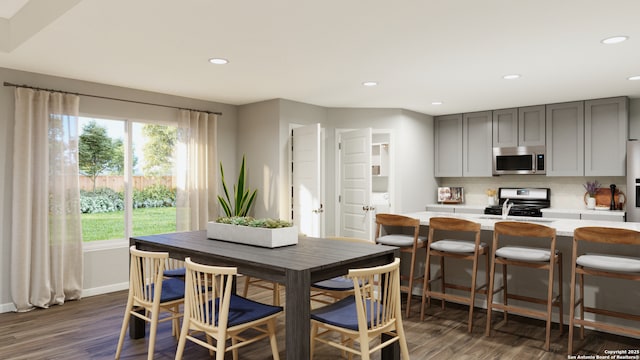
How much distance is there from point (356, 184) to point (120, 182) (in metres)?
3.02

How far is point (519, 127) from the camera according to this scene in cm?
621

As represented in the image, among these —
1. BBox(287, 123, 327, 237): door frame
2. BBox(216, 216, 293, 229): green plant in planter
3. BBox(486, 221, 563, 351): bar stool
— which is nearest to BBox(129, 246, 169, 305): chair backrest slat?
BBox(216, 216, 293, 229): green plant in planter

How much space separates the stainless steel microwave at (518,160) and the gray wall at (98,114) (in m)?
3.95

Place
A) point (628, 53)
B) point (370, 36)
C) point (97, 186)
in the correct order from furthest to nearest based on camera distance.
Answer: point (97, 186), point (628, 53), point (370, 36)

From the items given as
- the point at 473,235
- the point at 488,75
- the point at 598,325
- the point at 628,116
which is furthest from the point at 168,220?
the point at 628,116

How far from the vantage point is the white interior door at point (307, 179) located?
5.39 meters

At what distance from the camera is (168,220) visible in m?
5.65

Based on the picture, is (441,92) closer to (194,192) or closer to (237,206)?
(237,206)

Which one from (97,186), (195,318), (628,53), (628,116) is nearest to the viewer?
(195,318)

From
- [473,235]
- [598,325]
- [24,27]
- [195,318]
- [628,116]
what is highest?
[24,27]

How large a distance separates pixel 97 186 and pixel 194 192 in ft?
3.70

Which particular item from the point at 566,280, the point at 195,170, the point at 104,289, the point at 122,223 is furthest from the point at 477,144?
the point at 104,289

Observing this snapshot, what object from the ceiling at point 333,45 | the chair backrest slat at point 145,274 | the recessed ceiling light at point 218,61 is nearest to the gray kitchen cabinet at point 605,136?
the ceiling at point 333,45

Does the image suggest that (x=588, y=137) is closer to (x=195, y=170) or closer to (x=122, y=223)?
(x=195, y=170)
